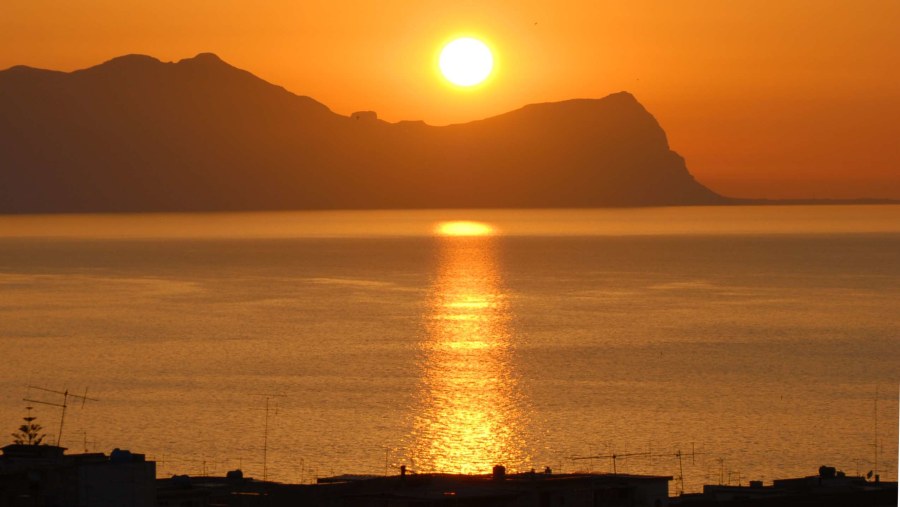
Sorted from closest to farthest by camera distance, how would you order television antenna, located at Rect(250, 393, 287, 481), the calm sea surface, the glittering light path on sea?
television antenna, located at Rect(250, 393, 287, 481)
the glittering light path on sea
the calm sea surface

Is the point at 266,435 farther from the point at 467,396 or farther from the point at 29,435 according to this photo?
the point at 29,435

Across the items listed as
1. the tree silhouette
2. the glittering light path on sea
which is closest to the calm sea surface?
the glittering light path on sea

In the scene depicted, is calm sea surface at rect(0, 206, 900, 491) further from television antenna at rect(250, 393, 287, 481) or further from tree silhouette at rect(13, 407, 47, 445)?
tree silhouette at rect(13, 407, 47, 445)

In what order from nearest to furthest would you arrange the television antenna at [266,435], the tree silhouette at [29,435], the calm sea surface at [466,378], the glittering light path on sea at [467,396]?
the tree silhouette at [29,435] → the television antenna at [266,435] → the glittering light path on sea at [467,396] → the calm sea surface at [466,378]

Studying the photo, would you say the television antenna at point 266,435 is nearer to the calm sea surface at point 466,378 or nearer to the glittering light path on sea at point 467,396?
the calm sea surface at point 466,378

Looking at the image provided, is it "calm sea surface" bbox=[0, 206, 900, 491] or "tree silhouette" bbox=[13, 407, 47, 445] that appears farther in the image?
"calm sea surface" bbox=[0, 206, 900, 491]

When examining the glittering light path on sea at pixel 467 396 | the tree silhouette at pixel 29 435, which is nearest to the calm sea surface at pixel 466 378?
the glittering light path on sea at pixel 467 396

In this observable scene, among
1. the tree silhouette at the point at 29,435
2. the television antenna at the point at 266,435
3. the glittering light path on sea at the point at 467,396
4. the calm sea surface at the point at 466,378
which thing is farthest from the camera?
the calm sea surface at the point at 466,378

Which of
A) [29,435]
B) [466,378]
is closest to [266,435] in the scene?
[466,378]

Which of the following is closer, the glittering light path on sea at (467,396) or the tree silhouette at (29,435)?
the tree silhouette at (29,435)

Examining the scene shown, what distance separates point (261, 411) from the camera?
79250 millimetres

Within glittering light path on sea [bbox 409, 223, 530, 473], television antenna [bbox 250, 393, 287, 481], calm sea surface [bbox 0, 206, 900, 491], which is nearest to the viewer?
television antenna [bbox 250, 393, 287, 481]

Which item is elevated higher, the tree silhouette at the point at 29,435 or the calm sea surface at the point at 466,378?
the calm sea surface at the point at 466,378

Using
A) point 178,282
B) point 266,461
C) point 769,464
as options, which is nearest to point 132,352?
point 266,461
